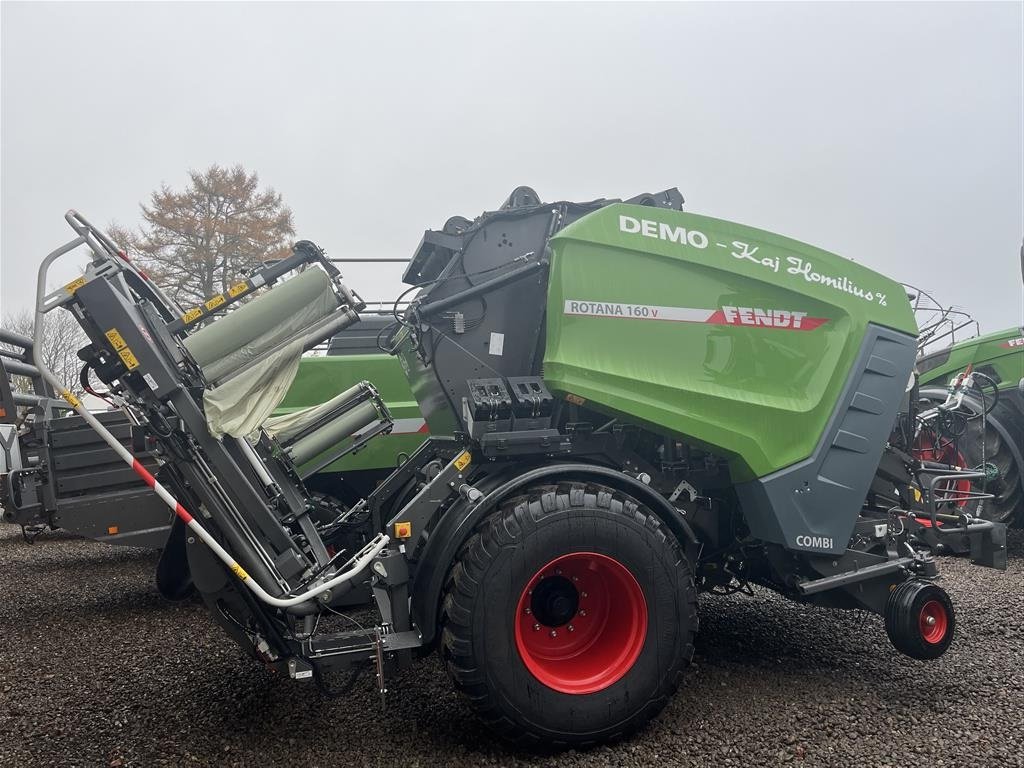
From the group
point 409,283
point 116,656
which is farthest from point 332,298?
point 116,656

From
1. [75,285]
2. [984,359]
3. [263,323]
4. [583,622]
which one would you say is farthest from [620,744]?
[984,359]

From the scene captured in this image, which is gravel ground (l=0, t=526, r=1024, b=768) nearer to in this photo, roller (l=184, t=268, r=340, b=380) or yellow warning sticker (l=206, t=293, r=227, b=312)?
roller (l=184, t=268, r=340, b=380)

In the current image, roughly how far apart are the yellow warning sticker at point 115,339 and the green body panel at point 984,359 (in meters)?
→ 7.56

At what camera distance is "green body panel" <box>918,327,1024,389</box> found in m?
7.09

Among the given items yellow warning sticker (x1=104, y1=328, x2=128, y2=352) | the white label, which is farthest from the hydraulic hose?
the white label

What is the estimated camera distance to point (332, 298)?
327 centimetres

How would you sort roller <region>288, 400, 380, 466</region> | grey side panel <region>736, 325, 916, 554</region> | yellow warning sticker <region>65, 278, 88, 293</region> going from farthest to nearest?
roller <region>288, 400, 380, 466</region> < grey side panel <region>736, 325, 916, 554</region> < yellow warning sticker <region>65, 278, 88, 293</region>

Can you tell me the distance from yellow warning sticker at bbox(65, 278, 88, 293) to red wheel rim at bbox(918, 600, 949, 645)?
13.8 feet

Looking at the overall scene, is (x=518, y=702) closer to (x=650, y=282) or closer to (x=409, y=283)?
(x=650, y=282)

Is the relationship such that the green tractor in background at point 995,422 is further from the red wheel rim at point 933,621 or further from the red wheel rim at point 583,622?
the red wheel rim at point 583,622

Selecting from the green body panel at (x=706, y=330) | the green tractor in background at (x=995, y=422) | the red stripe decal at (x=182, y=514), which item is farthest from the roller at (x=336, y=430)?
the green tractor in background at (x=995, y=422)

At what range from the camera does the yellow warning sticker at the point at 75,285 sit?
9.34ft

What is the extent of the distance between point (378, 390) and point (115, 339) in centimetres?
351

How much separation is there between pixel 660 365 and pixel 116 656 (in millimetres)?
Result: 3943
